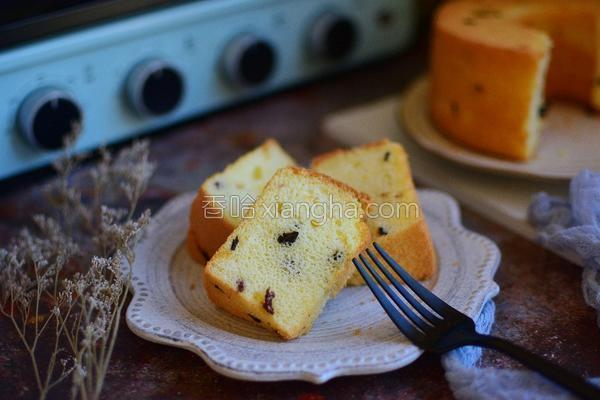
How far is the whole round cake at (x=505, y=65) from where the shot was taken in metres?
1.45

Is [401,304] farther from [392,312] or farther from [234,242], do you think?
[234,242]

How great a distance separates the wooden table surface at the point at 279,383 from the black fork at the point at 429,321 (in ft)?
0.18

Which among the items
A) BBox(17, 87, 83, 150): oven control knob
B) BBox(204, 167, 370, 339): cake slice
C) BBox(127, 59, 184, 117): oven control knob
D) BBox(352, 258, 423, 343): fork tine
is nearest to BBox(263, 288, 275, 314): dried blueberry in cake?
BBox(204, 167, 370, 339): cake slice

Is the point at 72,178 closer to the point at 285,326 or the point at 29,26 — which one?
the point at 29,26

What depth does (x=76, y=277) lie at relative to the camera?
3.53 ft

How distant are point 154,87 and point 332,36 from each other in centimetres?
47

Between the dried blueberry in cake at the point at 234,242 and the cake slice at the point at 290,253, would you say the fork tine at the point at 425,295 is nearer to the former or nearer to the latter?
the cake slice at the point at 290,253

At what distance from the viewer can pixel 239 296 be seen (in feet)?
3.36

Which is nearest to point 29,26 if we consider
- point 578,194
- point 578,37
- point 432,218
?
point 432,218

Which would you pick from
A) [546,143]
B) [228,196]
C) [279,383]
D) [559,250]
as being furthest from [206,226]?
[546,143]

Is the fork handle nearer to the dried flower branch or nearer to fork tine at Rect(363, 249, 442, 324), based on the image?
fork tine at Rect(363, 249, 442, 324)

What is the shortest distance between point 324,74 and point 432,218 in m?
0.70

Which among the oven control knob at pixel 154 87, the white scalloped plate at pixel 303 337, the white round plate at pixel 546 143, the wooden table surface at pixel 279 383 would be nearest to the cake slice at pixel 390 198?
the white scalloped plate at pixel 303 337

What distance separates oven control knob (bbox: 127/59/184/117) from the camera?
1535 millimetres
